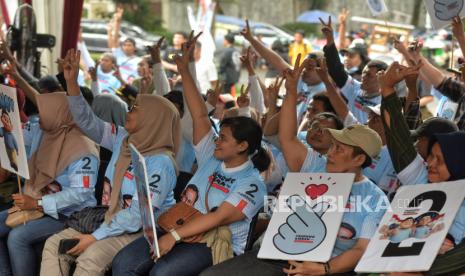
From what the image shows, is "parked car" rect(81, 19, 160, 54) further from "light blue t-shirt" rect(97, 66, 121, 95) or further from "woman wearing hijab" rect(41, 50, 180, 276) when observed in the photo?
"woman wearing hijab" rect(41, 50, 180, 276)

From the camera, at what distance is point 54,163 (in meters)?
5.43

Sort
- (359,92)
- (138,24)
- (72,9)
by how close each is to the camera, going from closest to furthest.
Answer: (359,92), (72,9), (138,24)

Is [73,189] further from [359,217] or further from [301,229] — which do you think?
[359,217]

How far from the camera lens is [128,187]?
5031 mm

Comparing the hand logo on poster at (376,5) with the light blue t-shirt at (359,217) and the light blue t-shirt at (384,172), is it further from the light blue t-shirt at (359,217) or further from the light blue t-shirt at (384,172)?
the light blue t-shirt at (359,217)

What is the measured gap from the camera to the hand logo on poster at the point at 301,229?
162 inches

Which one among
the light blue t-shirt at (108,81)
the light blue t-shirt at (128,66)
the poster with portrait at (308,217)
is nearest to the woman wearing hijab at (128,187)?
the poster with portrait at (308,217)

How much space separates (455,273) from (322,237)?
2.09 feet

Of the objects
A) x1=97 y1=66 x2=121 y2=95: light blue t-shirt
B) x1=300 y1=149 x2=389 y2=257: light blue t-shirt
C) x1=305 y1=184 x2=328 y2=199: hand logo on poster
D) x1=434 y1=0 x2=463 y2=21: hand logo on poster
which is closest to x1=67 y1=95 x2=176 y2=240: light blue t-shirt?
x1=305 y1=184 x2=328 y2=199: hand logo on poster

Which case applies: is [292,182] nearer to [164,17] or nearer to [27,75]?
[27,75]

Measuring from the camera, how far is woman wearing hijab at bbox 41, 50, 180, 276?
4867 mm

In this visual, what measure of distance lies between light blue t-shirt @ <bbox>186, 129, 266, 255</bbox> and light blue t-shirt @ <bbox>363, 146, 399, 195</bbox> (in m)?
0.82

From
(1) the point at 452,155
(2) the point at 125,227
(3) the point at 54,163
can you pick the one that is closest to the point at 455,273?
(1) the point at 452,155

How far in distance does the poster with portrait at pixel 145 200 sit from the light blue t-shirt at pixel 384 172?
151cm
